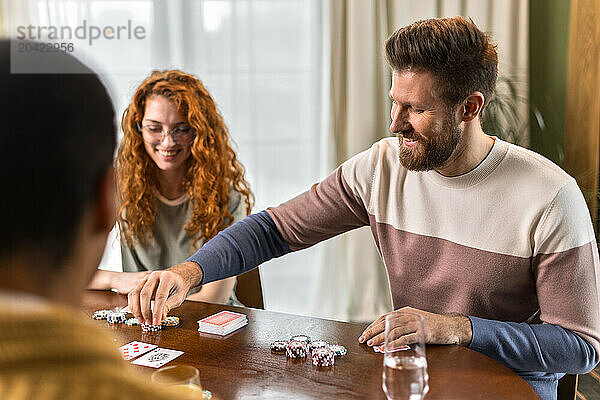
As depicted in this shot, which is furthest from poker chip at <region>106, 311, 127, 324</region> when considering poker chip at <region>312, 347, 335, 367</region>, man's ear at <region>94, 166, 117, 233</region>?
man's ear at <region>94, 166, 117, 233</region>

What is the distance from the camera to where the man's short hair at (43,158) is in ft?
2.08

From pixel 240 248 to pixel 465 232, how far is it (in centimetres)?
66

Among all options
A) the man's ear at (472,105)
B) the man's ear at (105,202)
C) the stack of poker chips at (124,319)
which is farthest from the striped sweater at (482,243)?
the man's ear at (105,202)

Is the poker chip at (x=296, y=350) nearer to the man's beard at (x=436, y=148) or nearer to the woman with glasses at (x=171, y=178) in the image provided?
the man's beard at (x=436, y=148)

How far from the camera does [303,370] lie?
1.48m

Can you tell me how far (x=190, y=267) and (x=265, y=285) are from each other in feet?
7.12

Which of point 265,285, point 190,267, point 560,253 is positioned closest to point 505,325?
Result: point 560,253

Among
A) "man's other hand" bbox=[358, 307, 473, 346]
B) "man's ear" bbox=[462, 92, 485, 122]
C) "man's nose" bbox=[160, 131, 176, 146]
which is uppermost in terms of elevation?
"man's ear" bbox=[462, 92, 485, 122]

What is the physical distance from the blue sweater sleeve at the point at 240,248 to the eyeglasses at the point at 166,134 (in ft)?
1.69

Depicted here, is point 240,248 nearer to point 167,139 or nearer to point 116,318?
point 116,318

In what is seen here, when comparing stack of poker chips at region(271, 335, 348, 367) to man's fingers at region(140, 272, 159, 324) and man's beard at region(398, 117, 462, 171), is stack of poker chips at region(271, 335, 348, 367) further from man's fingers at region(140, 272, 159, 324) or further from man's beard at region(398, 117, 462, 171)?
man's beard at region(398, 117, 462, 171)

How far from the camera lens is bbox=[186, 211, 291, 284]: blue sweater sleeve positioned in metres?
1.97

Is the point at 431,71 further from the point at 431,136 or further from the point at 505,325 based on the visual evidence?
the point at 505,325

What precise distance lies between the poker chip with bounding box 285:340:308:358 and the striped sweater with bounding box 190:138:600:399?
1.30 ft
